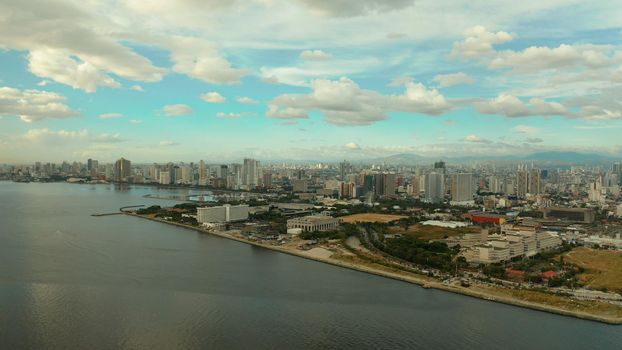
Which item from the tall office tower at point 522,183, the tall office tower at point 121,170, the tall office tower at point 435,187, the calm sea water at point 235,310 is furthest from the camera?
the tall office tower at point 121,170

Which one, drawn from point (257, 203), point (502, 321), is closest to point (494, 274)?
point (502, 321)

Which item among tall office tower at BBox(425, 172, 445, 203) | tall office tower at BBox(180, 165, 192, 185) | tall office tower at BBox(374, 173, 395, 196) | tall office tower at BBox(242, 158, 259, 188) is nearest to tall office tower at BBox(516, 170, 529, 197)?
tall office tower at BBox(425, 172, 445, 203)

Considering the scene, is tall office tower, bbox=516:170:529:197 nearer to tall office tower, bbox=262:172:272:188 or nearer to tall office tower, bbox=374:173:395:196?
tall office tower, bbox=374:173:395:196

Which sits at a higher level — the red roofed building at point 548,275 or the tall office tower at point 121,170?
the tall office tower at point 121,170

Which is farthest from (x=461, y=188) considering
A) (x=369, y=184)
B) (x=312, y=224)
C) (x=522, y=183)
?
(x=312, y=224)

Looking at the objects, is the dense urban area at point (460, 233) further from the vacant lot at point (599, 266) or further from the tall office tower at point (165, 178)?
the tall office tower at point (165, 178)

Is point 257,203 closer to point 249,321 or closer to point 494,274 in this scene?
point 494,274

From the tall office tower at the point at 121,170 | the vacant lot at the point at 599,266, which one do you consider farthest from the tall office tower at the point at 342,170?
the vacant lot at the point at 599,266
